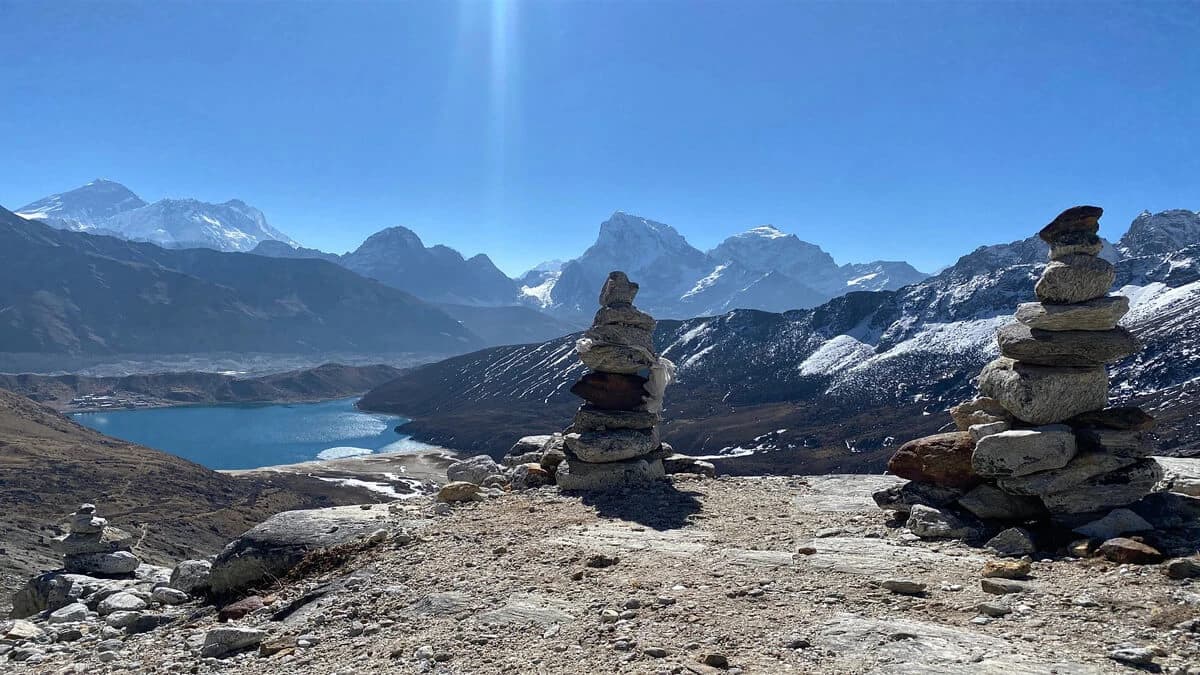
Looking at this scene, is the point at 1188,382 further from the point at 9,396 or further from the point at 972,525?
the point at 9,396

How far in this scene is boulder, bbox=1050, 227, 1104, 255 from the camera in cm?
1608

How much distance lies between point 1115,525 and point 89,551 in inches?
1066

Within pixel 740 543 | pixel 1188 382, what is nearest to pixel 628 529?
pixel 740 543

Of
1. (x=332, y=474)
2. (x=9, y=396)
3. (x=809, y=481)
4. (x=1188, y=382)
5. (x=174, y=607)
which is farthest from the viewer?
(x=9, y=396)

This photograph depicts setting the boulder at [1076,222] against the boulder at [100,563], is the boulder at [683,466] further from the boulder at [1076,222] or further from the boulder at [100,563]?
the boulder at [100,563]

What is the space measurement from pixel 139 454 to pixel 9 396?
52.4 metres

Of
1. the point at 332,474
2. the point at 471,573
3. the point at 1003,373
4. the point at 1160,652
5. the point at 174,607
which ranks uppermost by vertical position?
the point at 1003,373

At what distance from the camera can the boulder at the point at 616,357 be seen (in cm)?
2391

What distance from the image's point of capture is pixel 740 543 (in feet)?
50.0

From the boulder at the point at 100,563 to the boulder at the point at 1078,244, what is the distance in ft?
89.5

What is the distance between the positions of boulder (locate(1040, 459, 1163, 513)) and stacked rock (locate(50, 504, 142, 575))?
2530 cm

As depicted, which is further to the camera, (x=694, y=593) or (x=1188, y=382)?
(x=1188, y=382)

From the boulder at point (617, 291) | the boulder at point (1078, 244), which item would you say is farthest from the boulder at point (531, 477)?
the boulder at point (1078, 244)

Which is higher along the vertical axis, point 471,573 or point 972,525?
point 972,525
